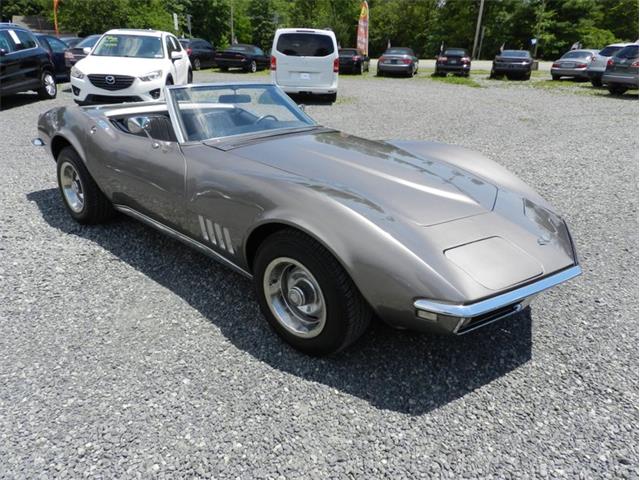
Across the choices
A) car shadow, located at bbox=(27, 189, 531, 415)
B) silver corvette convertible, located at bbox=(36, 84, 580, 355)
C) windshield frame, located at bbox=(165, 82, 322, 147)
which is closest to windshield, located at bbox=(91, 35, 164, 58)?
silver corvette convertible, located at bbox=(36, 84, 580, 355)

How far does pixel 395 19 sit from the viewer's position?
177 ft

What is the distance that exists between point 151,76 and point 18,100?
477cm

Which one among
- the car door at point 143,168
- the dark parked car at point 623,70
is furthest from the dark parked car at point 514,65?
the car door at point 143,168

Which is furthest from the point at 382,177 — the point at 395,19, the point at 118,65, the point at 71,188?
the point at 395,19

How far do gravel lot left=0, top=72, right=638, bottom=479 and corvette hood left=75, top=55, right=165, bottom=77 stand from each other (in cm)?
589

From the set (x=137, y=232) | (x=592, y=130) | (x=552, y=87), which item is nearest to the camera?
(x=137, y=232)

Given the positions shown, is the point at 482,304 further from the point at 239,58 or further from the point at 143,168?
the point at 239,58

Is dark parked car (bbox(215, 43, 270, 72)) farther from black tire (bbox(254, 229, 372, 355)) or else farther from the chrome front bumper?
the chrome front bumper

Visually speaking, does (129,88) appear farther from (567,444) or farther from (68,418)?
(567,444)

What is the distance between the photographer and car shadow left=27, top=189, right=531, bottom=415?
231 cm

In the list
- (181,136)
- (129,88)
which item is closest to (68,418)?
(181,136)

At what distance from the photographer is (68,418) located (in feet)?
6.87

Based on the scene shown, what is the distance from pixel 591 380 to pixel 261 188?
2.07 metres

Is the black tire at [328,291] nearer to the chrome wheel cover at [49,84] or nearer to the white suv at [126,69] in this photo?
the white suv at [126,69]
